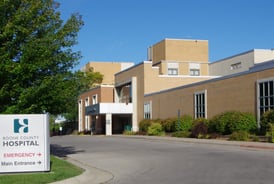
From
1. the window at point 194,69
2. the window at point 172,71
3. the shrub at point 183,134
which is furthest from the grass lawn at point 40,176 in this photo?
the window at point 194,69

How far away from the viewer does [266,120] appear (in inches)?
1369

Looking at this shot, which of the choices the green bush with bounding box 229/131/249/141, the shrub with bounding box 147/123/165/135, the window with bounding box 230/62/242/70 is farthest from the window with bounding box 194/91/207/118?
the window with bounding box 230/62/242/70

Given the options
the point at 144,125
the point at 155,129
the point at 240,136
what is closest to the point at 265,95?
the point at 240,136

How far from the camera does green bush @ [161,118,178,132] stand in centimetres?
5173

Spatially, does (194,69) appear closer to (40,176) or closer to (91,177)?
(91,177)

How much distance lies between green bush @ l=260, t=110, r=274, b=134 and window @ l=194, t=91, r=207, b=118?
40.3 feet

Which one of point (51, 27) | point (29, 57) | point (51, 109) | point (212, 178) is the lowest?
point (212, 178)

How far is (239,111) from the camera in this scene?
40.5m

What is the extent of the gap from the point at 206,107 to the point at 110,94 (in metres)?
34.8

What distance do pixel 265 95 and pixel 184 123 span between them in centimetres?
1391

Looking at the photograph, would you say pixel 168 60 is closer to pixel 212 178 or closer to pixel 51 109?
pixel 51 109

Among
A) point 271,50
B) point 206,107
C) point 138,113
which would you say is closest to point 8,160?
point 206,107

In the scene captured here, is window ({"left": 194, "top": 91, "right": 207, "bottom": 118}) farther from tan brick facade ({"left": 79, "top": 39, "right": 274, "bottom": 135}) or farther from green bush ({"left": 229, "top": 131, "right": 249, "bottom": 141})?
green bush ({"left": 229, "top": 131, "right": 249, "bottom": 141})

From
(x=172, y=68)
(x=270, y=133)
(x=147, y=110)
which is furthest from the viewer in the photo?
(x=172, y=68)
